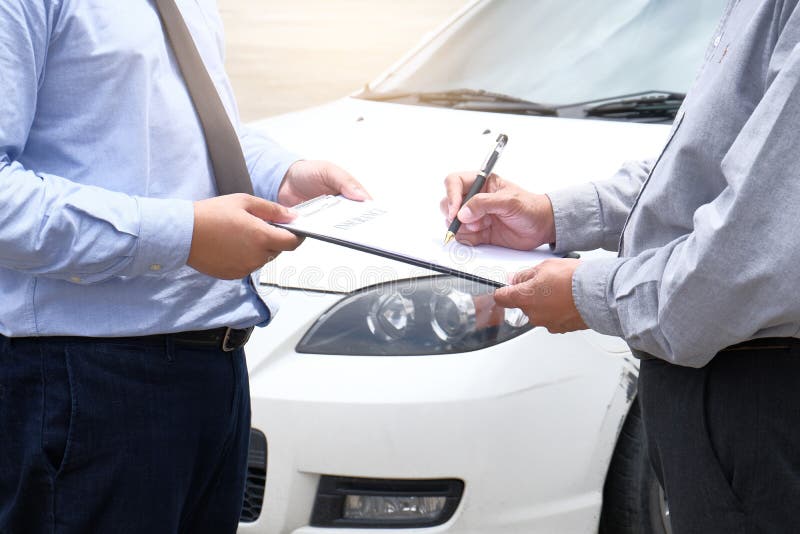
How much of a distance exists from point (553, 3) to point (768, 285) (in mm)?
2339

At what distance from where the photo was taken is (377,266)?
7.63 feet

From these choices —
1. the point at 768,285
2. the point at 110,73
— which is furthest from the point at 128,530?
the point at 768,285

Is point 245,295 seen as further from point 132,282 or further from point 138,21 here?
point 138,21

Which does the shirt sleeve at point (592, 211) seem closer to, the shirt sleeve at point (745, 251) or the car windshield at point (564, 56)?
the shirt sleeve at point (745, 251)

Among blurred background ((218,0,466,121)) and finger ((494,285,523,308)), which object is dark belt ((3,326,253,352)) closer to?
finger ((494,285,523,308))

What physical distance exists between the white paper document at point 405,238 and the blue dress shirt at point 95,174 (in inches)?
8.2

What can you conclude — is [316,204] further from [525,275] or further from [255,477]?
[255,477]

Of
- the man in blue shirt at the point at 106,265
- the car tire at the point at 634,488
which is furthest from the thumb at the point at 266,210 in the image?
the car tire at the point at 634,488

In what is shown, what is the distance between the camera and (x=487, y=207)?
5.93 ft

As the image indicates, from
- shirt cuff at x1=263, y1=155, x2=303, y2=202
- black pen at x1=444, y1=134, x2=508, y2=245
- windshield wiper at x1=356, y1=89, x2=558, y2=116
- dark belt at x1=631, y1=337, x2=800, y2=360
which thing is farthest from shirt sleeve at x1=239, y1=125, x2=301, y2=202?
windshield wiper at x1=356, y1=89, x2=558, y2=116

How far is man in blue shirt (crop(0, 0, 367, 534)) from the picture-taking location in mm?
1365

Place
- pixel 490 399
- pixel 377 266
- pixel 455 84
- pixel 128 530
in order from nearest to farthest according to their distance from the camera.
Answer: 1. pixel 128 530
2. pixel 490 399
3. pixel 377 266
4. pixel 455 84

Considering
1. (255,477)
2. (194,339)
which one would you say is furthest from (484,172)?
(255,477)

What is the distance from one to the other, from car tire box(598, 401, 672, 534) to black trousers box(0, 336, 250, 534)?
1022 mm
